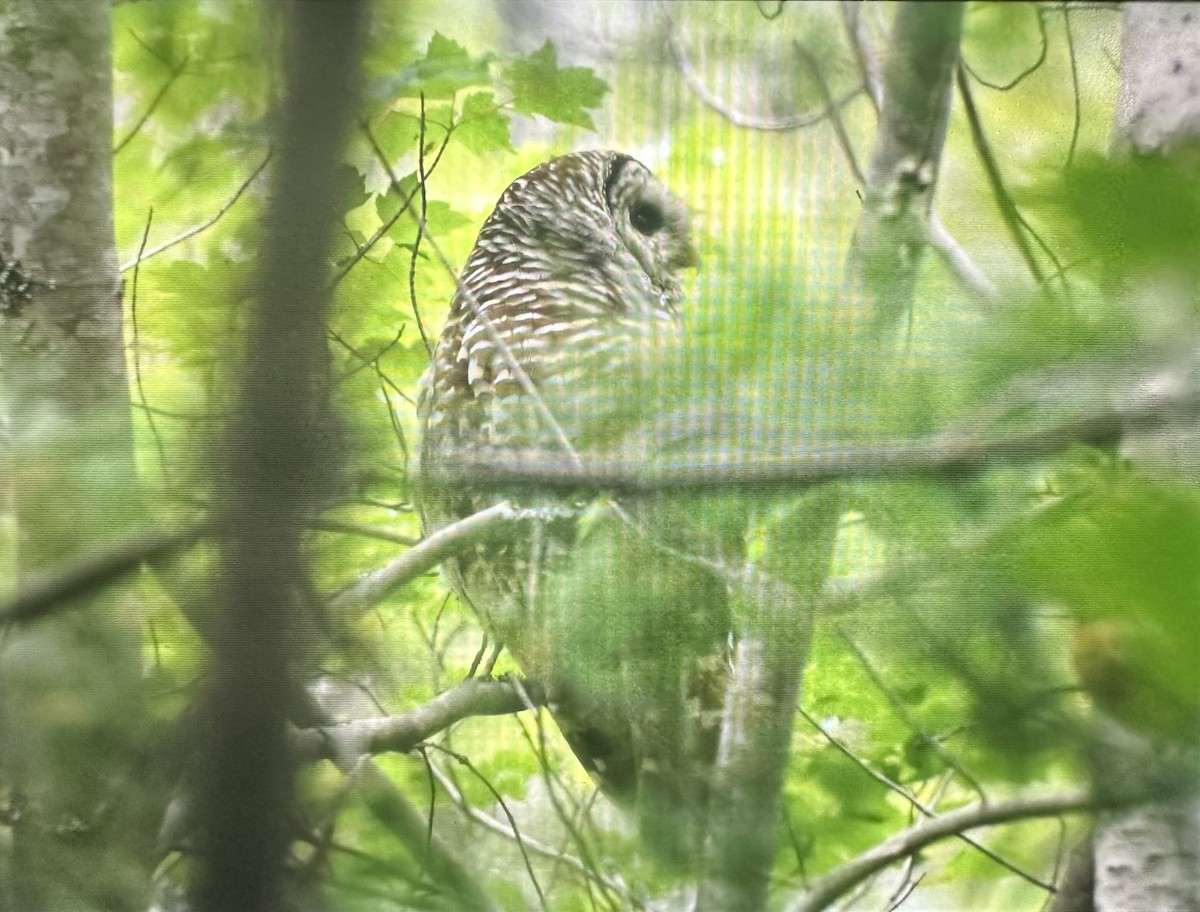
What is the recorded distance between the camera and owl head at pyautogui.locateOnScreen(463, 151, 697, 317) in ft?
1.87

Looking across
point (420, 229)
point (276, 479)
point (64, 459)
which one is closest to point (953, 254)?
point (420, 229)

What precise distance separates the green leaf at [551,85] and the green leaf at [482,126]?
1cm

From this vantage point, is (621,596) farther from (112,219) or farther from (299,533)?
(112,219)

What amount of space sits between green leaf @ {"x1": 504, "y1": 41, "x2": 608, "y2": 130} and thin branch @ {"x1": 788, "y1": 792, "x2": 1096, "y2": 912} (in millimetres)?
481

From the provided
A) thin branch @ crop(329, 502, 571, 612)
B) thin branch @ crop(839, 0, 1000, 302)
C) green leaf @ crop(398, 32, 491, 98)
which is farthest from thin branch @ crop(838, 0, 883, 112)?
thin branch @ crop(329, 502, 571, 612)

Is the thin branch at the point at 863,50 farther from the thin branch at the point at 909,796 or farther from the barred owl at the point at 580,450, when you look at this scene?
the thin branch at the point at 909,796

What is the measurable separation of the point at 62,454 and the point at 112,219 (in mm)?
145

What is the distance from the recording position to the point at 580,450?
22.6 inches

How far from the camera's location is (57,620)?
596 mm

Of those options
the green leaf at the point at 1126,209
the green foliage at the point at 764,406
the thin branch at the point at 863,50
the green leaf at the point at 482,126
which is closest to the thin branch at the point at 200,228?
the green foliage at the point at 764,406

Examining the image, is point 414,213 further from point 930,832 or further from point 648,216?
point 930,832

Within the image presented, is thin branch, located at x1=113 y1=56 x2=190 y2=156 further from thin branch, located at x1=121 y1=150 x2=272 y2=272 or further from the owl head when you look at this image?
the owl head

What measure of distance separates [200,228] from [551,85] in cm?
22

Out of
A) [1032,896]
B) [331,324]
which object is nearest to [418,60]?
[331,324]
